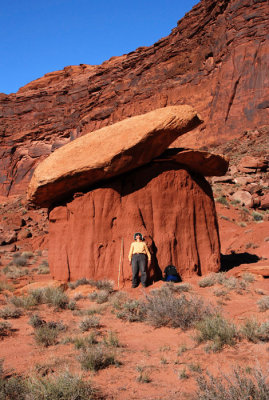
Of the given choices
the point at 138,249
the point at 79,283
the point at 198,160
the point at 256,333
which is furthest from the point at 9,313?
the point at 198,160

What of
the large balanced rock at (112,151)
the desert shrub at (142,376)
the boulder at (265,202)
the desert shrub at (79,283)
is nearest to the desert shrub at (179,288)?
the desert shrub at (79,283)

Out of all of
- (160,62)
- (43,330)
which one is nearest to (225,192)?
(43,330)

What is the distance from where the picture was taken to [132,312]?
19.5 ft

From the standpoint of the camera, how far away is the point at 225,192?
919 inches

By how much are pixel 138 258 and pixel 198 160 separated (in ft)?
12.0

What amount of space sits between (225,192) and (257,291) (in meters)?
17.0

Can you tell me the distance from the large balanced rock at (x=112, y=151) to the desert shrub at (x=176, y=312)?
4.17 meters

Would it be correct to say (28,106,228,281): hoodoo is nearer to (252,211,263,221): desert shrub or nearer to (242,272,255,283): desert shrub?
(242,272,255,283): desert shrub

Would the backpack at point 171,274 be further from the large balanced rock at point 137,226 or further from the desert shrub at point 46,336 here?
the desert shrub at point 46,336

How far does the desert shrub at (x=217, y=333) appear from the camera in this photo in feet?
13.2

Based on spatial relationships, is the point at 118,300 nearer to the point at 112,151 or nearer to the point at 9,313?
the point at 9,313

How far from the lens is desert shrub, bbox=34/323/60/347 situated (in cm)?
452

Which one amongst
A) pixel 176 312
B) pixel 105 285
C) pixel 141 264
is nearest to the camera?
pixel 176 312

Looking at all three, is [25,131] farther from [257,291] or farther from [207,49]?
[257,291]
